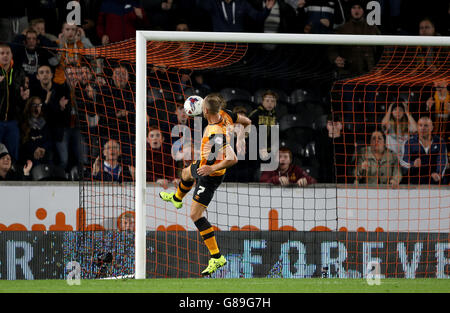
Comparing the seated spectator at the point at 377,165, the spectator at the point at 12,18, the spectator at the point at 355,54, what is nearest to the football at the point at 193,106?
the seated spectator at the point at 377,165

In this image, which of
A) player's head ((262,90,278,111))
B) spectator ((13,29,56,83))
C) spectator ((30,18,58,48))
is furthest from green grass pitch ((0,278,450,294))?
spectator ((30,18,58,48))

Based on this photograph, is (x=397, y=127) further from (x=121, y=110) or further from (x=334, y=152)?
(x=121, y=110)

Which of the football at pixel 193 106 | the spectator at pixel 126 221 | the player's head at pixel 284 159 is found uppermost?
the football at pixel 193 106

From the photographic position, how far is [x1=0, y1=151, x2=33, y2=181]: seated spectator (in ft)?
30.8

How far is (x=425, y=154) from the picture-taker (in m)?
9.68

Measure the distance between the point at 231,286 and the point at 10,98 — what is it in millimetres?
5033

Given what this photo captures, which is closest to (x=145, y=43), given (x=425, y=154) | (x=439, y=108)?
(x=425, y=154)

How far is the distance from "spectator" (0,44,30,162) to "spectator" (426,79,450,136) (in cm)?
587

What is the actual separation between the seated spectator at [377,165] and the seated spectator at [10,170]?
4.50 m

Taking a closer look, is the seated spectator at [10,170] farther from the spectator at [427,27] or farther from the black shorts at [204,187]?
the spectator at [427,27]

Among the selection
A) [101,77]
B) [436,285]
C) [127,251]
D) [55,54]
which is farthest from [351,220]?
[55,54]

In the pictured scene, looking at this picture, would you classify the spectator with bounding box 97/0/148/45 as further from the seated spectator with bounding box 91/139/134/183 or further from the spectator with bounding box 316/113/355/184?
the spectator with bounding box 316/113/355/184

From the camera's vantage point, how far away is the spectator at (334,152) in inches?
385

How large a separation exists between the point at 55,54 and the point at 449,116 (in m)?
5.91
